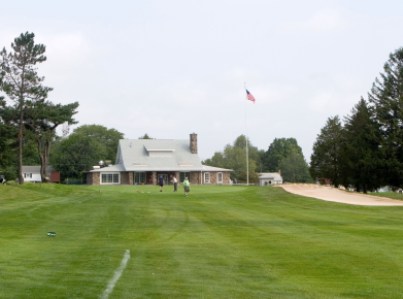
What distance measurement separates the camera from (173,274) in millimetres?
11812

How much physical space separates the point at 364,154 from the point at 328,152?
28.4 m

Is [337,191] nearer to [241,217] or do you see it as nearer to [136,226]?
[241,217]

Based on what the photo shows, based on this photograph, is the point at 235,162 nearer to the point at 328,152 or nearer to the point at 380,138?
the point at 328,152

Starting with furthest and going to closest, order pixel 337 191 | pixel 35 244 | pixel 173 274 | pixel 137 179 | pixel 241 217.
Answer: pixel 137 179, pixel 337 191, pixel 241 217, pixel 35 244, pixel 173 274

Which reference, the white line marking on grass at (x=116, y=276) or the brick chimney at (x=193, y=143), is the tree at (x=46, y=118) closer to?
the brick chimney at (x=193, y=143)

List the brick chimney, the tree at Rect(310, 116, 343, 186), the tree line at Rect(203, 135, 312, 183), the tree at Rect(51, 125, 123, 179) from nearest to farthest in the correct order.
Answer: the tree at Rect(310, 116, 343, 186) → the brick chimney → the tree at Rect(51, 125, 123, 179) → the tree line at Rect(203, 135, 312, 183)

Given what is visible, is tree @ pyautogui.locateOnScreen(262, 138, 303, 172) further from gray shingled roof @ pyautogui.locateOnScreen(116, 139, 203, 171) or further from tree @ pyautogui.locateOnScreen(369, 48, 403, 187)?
tree @ pyautogui.locateOnScreen(369, 48, 403, 187)

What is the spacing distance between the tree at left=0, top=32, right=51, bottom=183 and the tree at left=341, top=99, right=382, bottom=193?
32345 millimetres

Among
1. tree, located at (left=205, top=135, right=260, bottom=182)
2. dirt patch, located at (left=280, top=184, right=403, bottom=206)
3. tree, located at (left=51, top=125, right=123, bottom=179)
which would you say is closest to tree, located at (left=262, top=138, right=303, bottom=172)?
tree, located at (left=205, top=135, right=260, bottom=182)

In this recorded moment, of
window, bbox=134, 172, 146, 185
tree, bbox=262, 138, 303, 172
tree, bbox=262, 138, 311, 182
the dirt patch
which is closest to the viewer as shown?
the dirt patch

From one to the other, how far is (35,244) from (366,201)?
31.5m

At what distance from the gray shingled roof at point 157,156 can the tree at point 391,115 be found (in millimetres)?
32497

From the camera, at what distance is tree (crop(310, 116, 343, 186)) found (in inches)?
3693

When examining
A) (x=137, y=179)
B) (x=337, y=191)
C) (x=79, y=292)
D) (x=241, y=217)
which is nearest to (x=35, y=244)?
(x=79, y=292)
